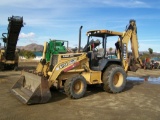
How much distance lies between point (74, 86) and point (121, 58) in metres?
3.11

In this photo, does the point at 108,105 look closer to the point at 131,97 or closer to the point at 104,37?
the point at 131,97

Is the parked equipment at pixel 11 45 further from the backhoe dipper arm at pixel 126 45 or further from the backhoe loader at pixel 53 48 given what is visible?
the backhoe dipper arm at pixel 126 45

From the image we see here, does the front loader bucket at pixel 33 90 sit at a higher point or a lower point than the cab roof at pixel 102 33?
lower

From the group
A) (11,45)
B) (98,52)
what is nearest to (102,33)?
(98,52)

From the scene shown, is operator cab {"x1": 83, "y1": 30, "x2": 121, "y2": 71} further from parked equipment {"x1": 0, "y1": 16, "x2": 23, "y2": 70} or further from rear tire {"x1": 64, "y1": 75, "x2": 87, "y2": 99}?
parked equipment {"x1": 0, "y1": 16, "x2": 23, "y2": 70}

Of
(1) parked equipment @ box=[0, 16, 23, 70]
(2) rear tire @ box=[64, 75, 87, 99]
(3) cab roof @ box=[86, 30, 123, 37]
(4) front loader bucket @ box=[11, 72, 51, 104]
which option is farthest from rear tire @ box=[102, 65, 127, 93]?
(1) parked equipment @ box=[0, 16, 23, 70]

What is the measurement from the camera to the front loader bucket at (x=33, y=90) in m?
7.22

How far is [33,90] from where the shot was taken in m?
7.91

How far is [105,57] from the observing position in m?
9.66

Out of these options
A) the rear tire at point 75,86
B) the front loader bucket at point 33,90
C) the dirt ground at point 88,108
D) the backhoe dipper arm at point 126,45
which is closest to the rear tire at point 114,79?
the dirt ground at point 88,108

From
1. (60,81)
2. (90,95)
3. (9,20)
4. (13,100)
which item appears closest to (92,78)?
(90,95)

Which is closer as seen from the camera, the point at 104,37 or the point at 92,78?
the point at 92,78

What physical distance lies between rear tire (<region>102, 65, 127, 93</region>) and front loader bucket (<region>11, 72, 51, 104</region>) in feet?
9.28

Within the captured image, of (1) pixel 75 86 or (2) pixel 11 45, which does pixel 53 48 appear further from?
(2) pixel 11 45
